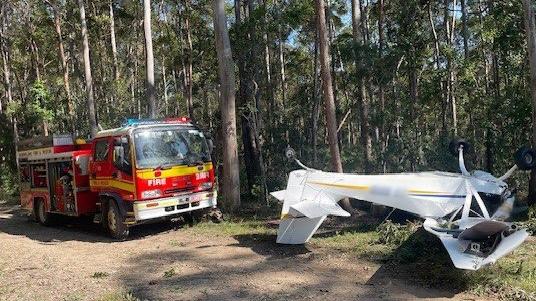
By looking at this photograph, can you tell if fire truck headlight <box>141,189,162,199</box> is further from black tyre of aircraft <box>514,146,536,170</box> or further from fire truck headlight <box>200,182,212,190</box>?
black tyre of aircraft <box>514,146,536,170</box>

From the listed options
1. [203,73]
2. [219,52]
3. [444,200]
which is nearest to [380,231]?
[444,200]

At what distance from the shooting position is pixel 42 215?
14.6 m

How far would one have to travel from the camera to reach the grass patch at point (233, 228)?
432 inches

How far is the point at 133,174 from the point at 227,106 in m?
3.66

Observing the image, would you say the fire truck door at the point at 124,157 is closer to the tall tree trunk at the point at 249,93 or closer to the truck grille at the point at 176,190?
the truck grille at the point at 176,190

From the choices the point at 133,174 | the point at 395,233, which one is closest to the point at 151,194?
the point at 133,174

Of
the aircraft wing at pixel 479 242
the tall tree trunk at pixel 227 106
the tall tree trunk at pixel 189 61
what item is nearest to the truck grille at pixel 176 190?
the tall tree trunk at pixel 227 106

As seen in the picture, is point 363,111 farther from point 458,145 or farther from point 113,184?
point 113,184

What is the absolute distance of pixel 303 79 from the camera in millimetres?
32875

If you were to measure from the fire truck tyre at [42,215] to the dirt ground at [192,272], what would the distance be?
9.31 ft

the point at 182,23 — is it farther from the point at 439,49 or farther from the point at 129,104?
the point at 439,49

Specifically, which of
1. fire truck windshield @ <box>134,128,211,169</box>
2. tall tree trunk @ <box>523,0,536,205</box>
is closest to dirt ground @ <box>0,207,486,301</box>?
fire truck windshield @ <box>134,128,211,169</box>

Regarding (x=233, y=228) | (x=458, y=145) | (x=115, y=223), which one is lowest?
(x=233, y=228)

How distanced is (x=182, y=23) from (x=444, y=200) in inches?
842
